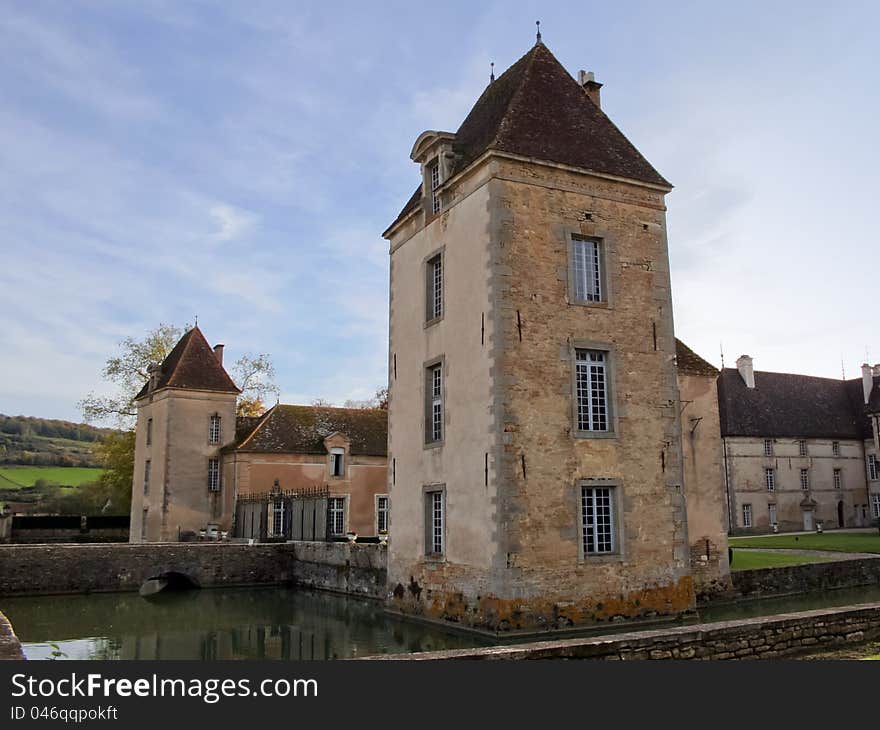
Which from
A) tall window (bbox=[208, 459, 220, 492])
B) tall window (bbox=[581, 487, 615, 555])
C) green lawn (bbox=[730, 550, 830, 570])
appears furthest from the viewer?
tall window (bbox=[208, 459, 220, 492])

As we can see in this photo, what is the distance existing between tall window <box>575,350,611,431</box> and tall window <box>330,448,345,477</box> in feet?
54.8

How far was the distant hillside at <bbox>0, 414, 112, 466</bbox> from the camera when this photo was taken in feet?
225

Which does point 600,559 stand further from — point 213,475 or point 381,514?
point 213,475

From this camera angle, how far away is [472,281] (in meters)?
13.7

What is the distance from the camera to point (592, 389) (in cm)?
1373

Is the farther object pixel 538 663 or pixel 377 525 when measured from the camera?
pixel 377 525

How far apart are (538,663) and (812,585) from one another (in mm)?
13540

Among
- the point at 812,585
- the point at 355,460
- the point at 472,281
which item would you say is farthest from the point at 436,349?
the point at 355,460

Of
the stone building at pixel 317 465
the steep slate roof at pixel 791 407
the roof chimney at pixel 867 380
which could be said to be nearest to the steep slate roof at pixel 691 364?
the stone building at pixel 317 465

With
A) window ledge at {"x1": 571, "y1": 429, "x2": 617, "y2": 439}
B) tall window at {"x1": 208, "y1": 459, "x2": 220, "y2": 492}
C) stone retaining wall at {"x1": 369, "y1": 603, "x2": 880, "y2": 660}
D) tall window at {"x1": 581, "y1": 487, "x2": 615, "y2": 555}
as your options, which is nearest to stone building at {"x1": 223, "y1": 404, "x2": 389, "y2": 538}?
tall window at {"x1": 208, "y1": 459, "x2": 220, "y2": 492}

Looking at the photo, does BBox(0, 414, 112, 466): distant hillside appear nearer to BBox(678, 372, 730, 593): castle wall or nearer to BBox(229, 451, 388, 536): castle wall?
BBox(229, 451, 388, 536): castle wall

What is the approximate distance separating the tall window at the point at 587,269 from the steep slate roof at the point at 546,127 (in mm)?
1358

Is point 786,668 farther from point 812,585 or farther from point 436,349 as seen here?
point 812,585

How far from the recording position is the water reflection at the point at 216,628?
12.8m
